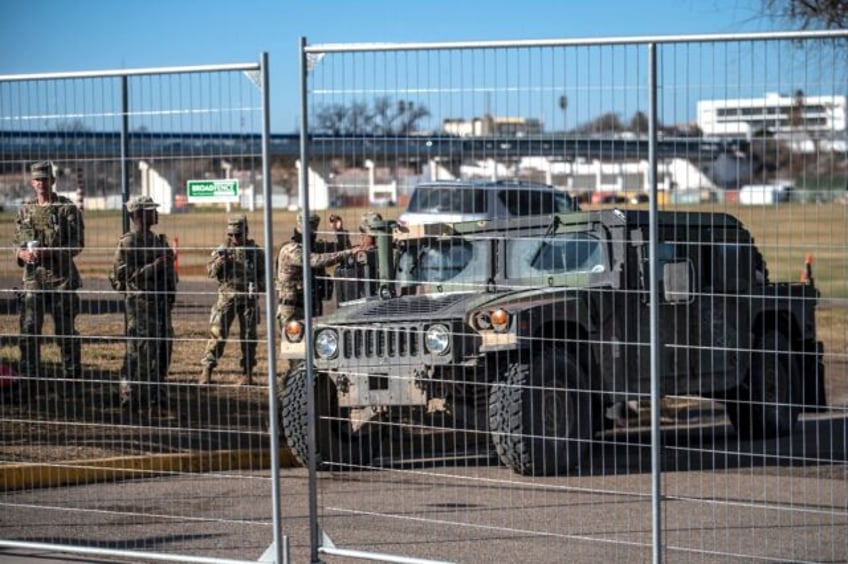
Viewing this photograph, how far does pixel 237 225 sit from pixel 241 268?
31cm

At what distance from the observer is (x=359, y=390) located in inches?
291

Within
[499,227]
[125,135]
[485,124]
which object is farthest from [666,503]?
[125,135]

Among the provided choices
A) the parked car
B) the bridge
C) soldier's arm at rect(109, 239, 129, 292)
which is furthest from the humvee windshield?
soldier's arm at rect(109, 239, 129, 292)

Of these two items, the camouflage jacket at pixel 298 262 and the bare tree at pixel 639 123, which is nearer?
the bare tree at pixel 639 123

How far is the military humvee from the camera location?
7.16m

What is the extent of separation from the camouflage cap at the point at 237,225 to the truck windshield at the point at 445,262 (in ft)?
3.09

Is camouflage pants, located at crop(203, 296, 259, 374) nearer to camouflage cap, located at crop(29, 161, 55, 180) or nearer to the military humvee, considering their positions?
the military humvee

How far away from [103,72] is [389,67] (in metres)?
1.57

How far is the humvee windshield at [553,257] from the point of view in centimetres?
846

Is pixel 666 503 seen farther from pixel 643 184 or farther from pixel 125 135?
pixel 125 135

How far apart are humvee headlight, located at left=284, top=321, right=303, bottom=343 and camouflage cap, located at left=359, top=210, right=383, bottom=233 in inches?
106

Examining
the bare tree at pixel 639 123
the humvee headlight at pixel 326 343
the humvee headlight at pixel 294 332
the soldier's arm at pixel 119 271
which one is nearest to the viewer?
the bare tree at pixel 639 123

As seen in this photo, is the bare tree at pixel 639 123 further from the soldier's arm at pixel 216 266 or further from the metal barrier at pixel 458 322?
the soldier's arm at pixel 216 266

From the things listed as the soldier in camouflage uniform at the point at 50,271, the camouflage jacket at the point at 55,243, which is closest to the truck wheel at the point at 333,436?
the soldier in camouflage uniform at the point at 50,271
